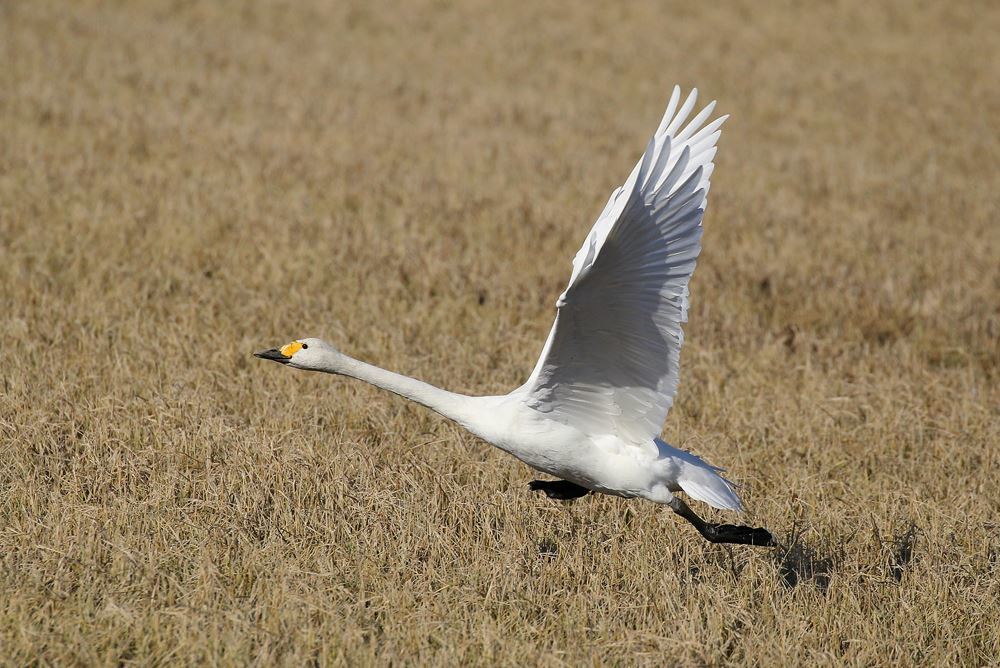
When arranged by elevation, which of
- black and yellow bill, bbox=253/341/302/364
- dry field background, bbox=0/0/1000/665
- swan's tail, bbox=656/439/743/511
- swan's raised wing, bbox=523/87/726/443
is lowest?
dry field background, bbox=0/0/1000/665

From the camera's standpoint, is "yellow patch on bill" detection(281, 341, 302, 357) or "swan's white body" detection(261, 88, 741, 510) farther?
"yellow patch on bill" detection(281, 341, 302, 357)

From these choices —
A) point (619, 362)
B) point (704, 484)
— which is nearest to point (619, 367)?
point (619, 362)

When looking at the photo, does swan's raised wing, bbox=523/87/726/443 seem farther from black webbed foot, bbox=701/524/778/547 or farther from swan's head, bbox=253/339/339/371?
swan's head, bbox=253/339/339/371

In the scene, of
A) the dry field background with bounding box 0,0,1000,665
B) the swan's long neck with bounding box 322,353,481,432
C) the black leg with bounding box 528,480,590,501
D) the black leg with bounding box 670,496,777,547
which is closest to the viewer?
the dry field background with bounding box 0,0,1000,665

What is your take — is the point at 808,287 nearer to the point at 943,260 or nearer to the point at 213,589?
the point at 943,260

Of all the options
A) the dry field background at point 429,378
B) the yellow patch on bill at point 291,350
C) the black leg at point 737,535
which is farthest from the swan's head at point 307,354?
the black leg at point 737,535

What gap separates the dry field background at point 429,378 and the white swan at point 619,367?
38 cm

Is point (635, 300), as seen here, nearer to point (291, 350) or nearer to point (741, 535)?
point (741, 535)

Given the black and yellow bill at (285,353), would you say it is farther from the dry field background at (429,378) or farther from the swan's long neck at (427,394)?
the dry field background at (429,378)

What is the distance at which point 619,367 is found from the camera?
4.75 metres

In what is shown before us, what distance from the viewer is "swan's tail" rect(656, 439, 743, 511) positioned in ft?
15.4

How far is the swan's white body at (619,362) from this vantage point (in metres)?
4.18

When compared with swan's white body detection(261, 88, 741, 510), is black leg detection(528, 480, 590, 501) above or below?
below

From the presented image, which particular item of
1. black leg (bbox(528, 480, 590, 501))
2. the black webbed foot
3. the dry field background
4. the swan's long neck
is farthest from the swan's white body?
the dry field background
